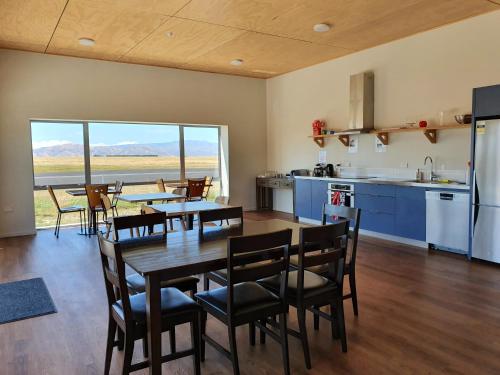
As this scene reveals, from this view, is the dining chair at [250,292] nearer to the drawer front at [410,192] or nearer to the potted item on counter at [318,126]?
the drawer front at [410,192]

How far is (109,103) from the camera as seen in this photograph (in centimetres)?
677

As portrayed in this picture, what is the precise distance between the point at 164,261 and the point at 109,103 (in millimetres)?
5398

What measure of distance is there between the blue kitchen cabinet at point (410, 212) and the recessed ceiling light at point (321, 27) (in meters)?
2.28

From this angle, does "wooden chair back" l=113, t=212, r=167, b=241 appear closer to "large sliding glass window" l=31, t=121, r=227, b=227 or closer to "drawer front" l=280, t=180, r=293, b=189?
"large sliding glass window" l=31, t=121, r=227, b=227

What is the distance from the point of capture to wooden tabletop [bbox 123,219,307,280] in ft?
6.58

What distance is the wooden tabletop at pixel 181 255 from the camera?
6.58 feet

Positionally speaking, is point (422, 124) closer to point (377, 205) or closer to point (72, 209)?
point (377, 205)

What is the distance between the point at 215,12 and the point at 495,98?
3.16 metres

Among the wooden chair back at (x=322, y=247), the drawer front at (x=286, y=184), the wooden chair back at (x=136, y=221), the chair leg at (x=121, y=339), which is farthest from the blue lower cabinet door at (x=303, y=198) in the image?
the chair leg at (x=121, y=339)

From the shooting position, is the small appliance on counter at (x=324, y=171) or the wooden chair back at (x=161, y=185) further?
the wooden chair back at (x=161, y=185)

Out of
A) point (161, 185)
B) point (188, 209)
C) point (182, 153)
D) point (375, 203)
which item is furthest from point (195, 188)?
point (375, 203)

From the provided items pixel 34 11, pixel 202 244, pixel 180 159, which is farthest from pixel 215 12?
pixel 180 159

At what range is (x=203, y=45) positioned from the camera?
227 inches

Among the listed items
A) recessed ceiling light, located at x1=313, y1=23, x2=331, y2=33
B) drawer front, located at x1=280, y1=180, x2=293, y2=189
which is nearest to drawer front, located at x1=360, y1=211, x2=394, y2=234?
drawer front, located at x1=280, y1=180, x2=293, y2=189
